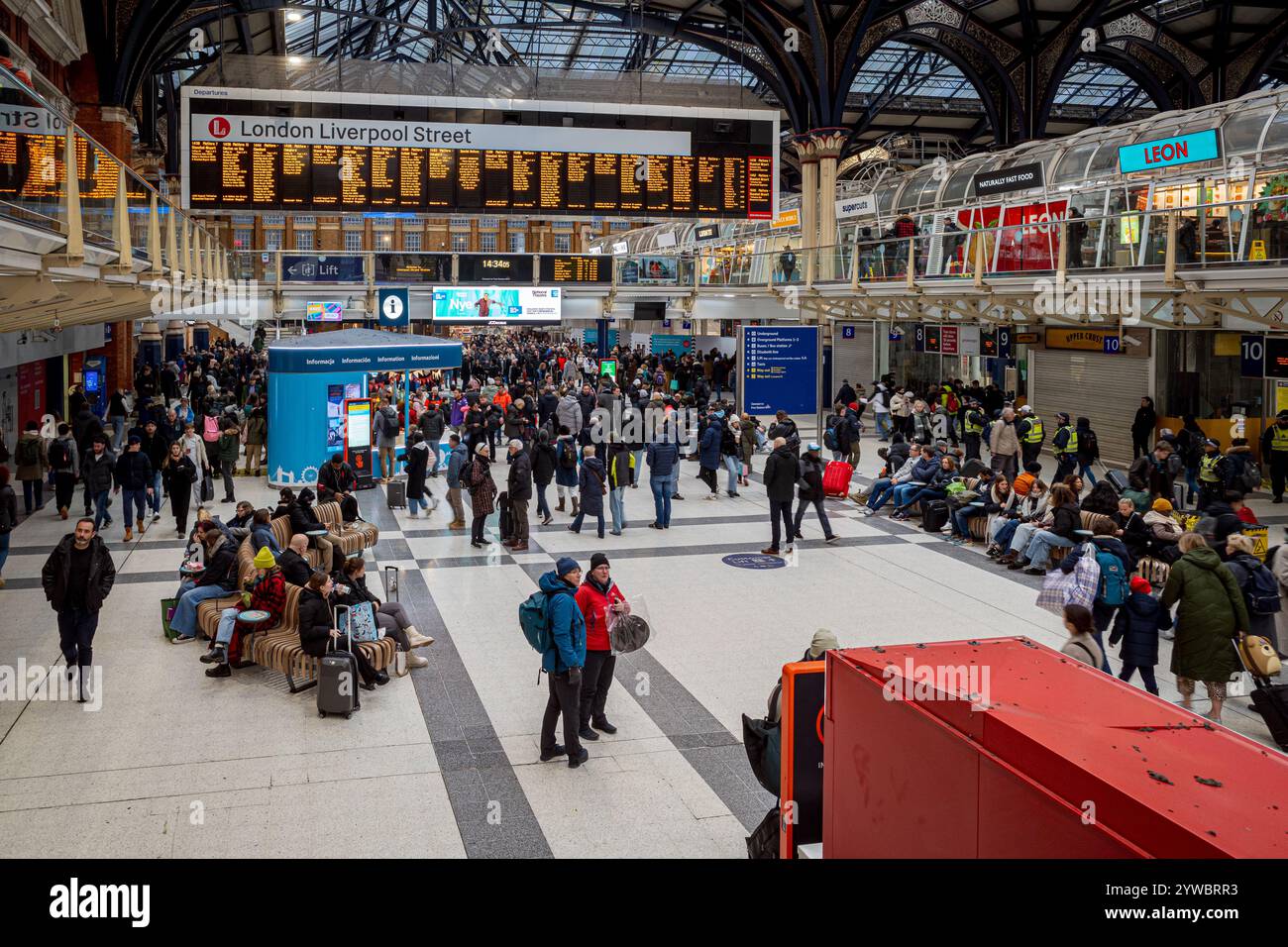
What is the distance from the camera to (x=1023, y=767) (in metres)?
3.49

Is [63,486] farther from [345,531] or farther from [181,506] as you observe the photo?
[345,531]

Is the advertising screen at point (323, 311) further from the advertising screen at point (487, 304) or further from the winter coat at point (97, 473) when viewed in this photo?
the winter coat at point (97, 473)

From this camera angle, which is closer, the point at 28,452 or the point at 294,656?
the point at 294,656

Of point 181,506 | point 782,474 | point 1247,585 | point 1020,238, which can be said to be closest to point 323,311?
point 181,506

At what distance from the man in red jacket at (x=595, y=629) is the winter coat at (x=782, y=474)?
684 centimetres

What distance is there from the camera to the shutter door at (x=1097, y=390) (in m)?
24.2

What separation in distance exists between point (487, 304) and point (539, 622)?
22715mm

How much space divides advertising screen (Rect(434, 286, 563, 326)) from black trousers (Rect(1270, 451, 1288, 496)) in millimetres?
18161

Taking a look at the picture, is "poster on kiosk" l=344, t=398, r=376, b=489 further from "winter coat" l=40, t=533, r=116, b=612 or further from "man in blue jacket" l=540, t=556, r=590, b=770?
"man in blue jacket" l=540, t=556, r=590, b=770

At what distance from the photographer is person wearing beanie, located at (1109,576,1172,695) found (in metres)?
8.77

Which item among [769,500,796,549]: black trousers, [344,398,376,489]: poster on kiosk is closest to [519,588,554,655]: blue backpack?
[769,500,796,549]: black trousers
